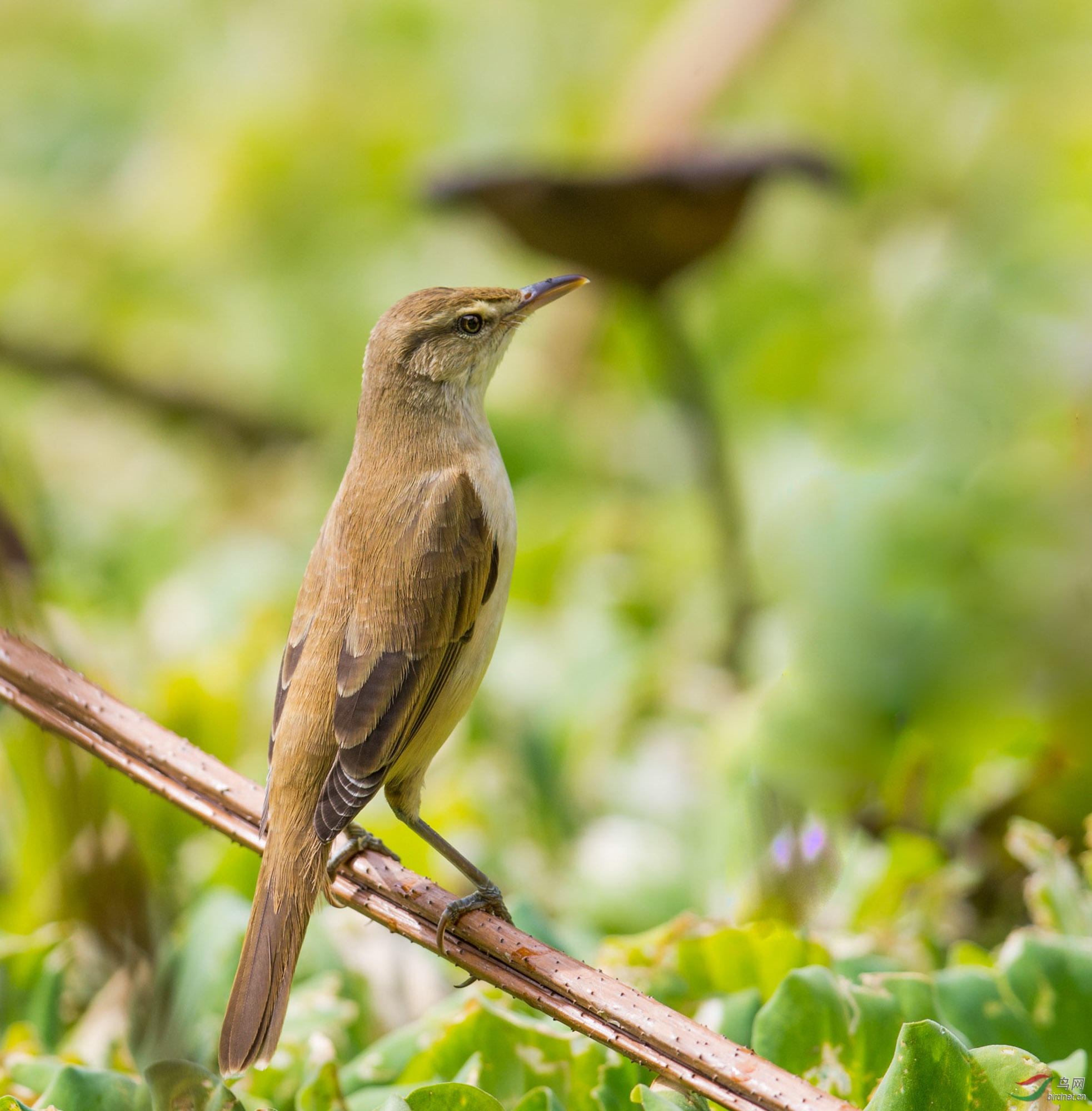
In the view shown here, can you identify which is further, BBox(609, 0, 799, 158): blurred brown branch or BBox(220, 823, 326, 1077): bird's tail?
BBox(609, 0, 799, 158): blurred brown branch

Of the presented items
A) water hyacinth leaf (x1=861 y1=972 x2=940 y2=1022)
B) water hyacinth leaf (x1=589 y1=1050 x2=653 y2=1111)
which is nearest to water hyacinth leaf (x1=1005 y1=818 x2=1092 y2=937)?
water hyacinth leaf (x1=861 y1=972 x2=940 y2=1022)

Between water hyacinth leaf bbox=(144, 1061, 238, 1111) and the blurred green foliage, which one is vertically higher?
the blurred green foliage

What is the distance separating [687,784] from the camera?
3322 mm

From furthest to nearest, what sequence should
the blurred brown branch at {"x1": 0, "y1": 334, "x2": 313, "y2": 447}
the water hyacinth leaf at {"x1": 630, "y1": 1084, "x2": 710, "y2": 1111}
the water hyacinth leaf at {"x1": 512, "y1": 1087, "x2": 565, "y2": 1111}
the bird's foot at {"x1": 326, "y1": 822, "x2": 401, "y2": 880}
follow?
the blurred brown branch at {"x1": 0, "y1": 334, "x2": 313, "y2": 447} < the bird's foot at {"x1": 326, "y1": 822, "x2": 401, "y2": 880} < the water hyacinth leaf at {"x1": 512, "y1": 1087, "x2": 565, "y2": 1111} < the water hyacinth leaf at {"x1": 630, "y1": 1084, "x2": 710, "y2": 1111}

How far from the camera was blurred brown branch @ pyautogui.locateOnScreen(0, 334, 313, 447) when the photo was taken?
18.2ft

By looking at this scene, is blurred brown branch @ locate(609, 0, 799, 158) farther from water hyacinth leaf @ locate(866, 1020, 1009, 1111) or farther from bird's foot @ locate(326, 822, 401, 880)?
water hyacinth leaf @ locate(866, 1020, 1009, 1111)

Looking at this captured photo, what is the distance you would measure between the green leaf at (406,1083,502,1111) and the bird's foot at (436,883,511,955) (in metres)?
0.19

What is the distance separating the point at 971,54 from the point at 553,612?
4500 millimetres

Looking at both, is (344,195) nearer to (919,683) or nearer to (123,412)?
(123,412)

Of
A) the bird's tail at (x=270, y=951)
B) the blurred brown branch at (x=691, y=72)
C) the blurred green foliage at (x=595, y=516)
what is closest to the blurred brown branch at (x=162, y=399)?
the blurred green foliage at (x=595, y=516)

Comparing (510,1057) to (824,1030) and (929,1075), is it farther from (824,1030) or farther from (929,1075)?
(929,1075)

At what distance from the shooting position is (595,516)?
177 inches

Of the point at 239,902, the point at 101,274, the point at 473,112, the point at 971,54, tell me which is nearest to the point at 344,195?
the point at 473,112

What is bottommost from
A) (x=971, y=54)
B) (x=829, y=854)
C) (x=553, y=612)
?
(x=829, y=854)
